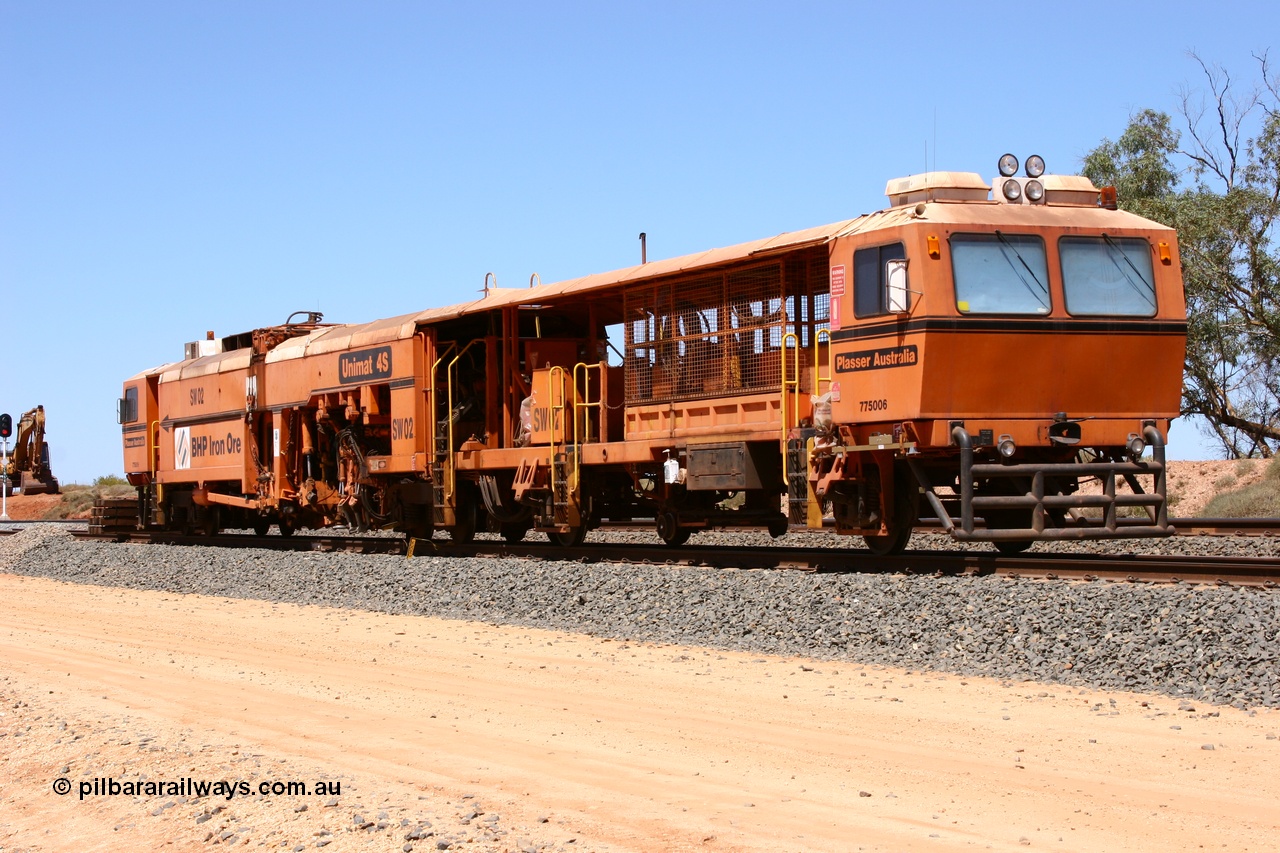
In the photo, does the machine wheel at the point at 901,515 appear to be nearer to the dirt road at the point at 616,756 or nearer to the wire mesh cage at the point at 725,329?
the wire mesh cage at the point at 725,329

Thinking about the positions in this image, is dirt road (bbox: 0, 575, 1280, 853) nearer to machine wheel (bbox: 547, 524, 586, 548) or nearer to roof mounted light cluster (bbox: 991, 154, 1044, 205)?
roof mounted light cluster (bbox: 991, 154, 1044, 205)

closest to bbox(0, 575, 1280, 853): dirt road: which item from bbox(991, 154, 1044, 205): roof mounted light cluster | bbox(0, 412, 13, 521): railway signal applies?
bbox(991, 154, 1044, 205): roof mounted light cluster

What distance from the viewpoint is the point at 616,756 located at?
6.94 m

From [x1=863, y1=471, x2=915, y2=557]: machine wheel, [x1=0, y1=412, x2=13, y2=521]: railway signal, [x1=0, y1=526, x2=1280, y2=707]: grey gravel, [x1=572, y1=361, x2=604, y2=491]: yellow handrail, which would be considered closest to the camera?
[x1=0, y1=526, x2=1280, y2=707]: grey gravel

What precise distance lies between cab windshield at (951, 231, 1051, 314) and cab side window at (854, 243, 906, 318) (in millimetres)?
560

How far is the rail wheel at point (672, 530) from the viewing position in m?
16.6

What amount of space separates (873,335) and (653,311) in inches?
152

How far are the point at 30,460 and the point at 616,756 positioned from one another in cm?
3770

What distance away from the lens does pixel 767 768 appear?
6633 mm

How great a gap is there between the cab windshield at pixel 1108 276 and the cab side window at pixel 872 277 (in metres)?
1.64

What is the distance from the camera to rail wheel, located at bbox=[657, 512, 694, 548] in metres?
16.6

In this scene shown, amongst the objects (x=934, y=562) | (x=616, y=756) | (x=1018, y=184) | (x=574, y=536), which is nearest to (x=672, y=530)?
(x=574, y=536)

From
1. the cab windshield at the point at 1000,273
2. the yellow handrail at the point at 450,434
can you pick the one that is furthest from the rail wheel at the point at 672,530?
the cab windshield at the point at 1000,273

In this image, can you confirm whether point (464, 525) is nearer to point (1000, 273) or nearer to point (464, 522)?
point (464, 522)
